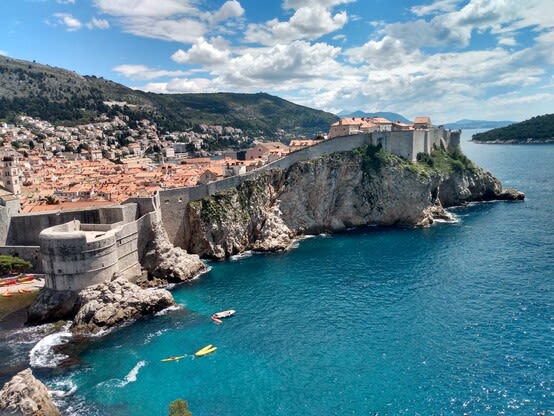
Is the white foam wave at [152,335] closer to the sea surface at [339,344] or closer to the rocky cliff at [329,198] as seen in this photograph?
the sea surface at [339,344]

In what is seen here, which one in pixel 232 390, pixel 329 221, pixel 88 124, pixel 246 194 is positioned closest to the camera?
pixel 232 390

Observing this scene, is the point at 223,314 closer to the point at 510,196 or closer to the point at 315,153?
the point at 315,153

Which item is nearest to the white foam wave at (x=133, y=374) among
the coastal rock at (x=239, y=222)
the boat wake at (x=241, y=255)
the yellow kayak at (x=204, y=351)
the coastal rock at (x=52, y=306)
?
the yellow kayak at (x=204, y=351)

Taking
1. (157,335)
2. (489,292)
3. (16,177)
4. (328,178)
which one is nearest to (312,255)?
(328,178)

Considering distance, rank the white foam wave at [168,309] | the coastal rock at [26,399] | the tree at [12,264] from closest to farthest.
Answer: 1. the coastal rock at [26,399]
2. the white foam wave at [168,309]
3. the tree at [12,264]

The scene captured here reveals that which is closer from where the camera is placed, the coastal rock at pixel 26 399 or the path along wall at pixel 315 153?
the coastal rock at pixel 26 399

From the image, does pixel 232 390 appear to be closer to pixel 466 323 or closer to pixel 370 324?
pixel 370 324

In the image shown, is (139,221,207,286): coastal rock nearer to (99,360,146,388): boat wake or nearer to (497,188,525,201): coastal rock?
(99,360,146,388): boat wake
